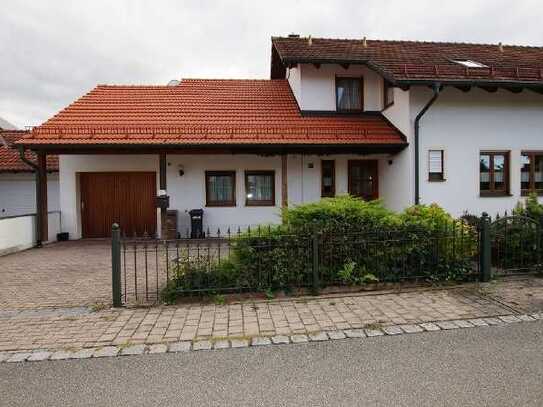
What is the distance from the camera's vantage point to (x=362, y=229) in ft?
19.4

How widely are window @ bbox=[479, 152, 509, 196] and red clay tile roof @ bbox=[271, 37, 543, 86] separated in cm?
214

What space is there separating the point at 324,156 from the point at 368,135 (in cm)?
167

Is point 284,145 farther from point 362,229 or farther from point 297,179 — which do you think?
point 362,229

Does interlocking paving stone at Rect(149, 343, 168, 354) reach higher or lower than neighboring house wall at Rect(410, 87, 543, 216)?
lower

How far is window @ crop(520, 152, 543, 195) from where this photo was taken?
11250 millimetres

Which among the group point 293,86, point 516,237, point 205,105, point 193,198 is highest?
point 293,86

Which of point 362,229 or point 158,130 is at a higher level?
point 158,130

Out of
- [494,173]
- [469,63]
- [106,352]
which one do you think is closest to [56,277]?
[106,352]

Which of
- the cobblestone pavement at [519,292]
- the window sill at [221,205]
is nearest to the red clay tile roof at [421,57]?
the window sill at [221,205]

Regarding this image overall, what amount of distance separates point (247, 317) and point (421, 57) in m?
11.6

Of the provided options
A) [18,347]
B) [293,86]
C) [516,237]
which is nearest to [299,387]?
[18,347]

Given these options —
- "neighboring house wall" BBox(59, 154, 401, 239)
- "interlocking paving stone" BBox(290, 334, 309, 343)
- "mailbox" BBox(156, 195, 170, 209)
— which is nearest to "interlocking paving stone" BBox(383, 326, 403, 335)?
"interlocking paving stone" BBox(290, 334, 309, 343)

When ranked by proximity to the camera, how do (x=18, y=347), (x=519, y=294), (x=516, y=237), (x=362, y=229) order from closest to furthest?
(x=18, y=347) < (x=519, y=294) < (x=362, y=229) < (x=516, y=237)

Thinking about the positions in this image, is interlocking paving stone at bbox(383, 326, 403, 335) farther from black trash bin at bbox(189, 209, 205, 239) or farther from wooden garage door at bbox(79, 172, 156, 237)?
wooden garage door at bbox(79, 172, 156, 237)
